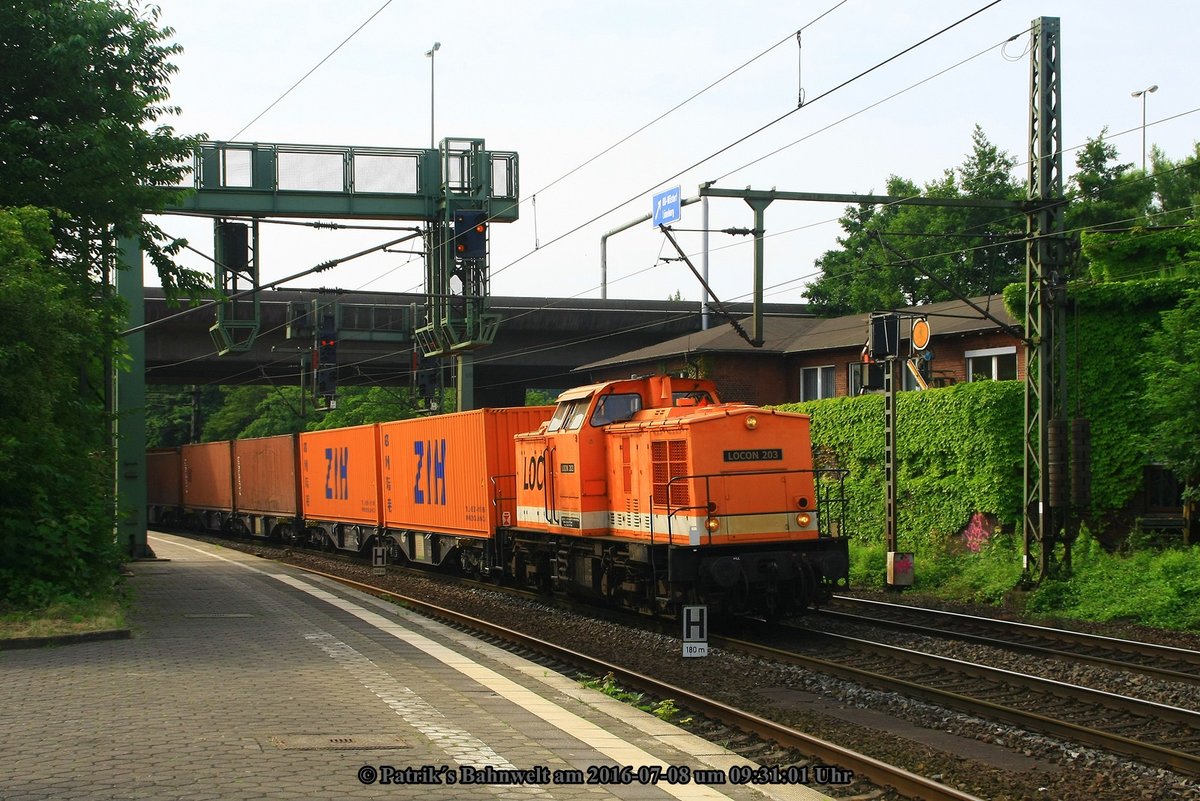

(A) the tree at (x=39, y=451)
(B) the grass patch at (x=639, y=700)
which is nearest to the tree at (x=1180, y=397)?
(B) the grass patch at (x=639, y=700)

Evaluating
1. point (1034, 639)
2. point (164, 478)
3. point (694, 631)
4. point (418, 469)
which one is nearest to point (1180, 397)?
point (1034, 639)

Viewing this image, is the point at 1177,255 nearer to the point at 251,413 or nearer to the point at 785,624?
the point at 785,624

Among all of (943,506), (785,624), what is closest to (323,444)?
(943,506)

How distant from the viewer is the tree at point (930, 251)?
49750 mm

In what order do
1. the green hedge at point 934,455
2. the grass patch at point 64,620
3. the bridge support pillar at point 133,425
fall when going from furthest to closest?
the bridge support pillar at point 133,425 < the green hedge at point 934,455 < the grass patch at point 64,620

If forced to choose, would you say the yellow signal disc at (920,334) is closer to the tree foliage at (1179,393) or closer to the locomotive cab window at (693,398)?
the tree foliage at (1179,393)

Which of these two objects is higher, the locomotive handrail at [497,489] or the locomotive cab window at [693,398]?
the locomotive cab window at [693,398]

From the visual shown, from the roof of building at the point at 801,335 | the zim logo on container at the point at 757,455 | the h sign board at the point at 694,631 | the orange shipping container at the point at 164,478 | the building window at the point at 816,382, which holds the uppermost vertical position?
the roof of building at the point at 801,335

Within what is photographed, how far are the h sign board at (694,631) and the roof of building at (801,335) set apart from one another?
19616 mm

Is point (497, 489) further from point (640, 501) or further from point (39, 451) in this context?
point (39, 451)

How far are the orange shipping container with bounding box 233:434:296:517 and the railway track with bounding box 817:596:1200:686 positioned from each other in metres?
21.1

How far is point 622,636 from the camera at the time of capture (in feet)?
51.7

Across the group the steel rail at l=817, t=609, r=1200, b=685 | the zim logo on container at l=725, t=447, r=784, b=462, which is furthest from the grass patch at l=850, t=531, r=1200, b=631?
the zim logo on container at l=725, t=447, r=784, b=462

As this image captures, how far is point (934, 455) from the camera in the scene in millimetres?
25031
